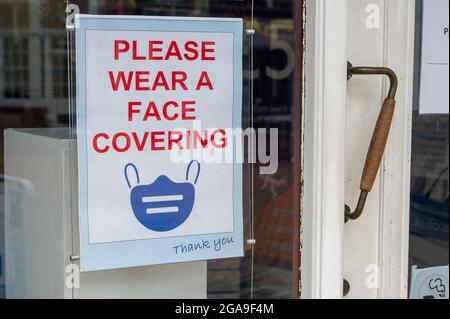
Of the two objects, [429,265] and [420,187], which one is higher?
[420,187]

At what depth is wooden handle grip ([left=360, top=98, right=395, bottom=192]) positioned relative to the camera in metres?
1.37

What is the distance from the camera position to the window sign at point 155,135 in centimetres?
133

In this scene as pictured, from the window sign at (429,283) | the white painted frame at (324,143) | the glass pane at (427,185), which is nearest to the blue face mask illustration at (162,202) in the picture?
the white painted frame at (324,143)

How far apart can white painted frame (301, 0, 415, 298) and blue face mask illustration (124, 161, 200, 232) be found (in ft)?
0.79

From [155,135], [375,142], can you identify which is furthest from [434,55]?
[155,135]

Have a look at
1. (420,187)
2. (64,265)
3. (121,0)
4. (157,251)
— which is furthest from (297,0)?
(420,187)

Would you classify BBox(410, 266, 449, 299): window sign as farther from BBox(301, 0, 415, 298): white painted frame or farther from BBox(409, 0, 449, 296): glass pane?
BBox(301, 0, 415, 298): white painted frame

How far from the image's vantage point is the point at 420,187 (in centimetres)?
205

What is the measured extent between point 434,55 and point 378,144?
381mm

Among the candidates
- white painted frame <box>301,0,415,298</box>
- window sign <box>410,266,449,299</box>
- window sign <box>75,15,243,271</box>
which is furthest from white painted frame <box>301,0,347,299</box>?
window sign <box>410,266,449,299</box>

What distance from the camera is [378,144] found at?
1.37 meters

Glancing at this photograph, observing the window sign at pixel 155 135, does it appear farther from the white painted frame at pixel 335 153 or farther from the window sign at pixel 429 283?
the window sign at pixel 429 283

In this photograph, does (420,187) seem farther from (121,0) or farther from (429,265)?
(121,0)

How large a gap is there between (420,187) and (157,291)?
0.93 meters
